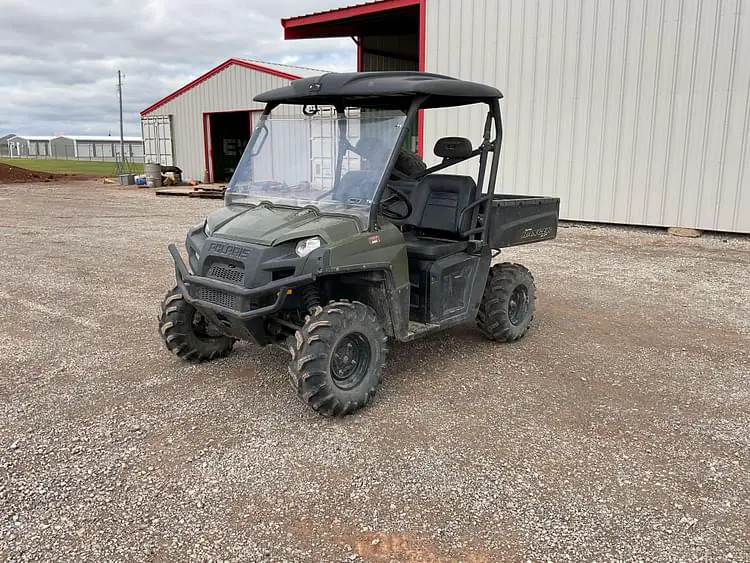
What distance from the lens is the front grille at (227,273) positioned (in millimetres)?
3820

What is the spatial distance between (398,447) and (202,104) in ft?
71.8

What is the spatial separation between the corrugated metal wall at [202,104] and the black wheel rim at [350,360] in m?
17.3

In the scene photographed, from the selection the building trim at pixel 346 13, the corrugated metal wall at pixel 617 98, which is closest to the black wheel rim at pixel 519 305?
the corrugated metal wall at pixel 617 98

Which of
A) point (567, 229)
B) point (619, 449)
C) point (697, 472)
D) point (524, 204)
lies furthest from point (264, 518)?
point (567, 229)

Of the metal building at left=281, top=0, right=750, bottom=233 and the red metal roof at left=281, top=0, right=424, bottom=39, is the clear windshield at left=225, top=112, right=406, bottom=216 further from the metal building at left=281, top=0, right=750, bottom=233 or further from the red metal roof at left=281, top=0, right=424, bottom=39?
the red metal roof at left=281, top=0, right=424, bottom=39

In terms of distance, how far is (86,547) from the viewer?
105 inches

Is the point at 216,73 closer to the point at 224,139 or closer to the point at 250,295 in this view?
the point at 224,139

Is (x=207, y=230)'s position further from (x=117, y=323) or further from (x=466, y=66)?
(x=466, y=66)

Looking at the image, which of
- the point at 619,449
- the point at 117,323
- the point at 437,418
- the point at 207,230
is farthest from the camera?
the point at 117,323

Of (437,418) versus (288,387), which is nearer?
(437,418)

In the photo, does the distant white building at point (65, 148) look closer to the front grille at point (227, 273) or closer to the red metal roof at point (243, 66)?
the red metal roof at point (243, 66)

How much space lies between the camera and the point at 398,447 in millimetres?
3564

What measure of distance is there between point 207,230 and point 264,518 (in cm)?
202

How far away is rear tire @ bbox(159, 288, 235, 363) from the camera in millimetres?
4578
